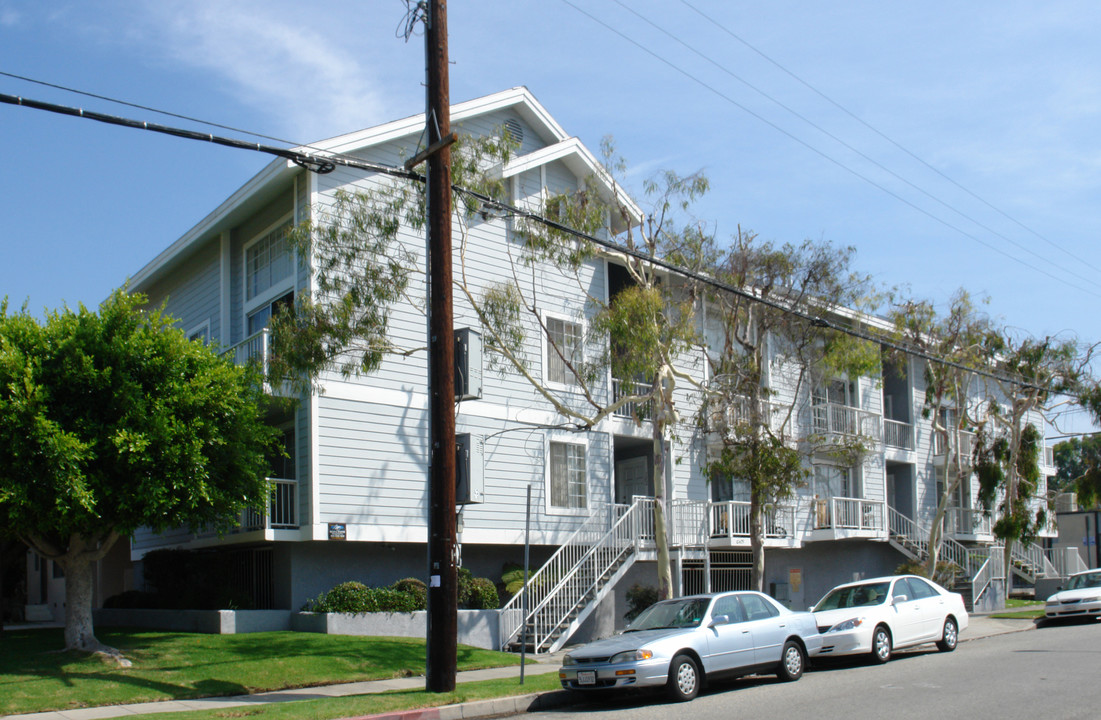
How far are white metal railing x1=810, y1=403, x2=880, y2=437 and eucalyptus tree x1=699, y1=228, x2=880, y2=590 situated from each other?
5.82 metres

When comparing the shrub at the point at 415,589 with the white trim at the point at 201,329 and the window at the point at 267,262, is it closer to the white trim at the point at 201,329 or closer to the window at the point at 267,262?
the window at the point at 267,262

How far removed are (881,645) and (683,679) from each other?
484cm

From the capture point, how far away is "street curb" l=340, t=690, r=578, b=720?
457 inches

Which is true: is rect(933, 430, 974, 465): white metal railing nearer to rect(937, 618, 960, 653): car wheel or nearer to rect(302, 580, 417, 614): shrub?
rect(937, 618, 960, 653): car wheel

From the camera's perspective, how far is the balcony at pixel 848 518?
27.6m

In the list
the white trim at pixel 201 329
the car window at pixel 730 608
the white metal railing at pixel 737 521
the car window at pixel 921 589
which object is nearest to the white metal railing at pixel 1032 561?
the white metal railing at pixel 737 521

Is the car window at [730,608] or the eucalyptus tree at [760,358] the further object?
the eucalyptus tree at [760,358]

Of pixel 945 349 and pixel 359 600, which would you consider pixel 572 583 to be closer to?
pixel 359 600

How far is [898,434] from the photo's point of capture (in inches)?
1310

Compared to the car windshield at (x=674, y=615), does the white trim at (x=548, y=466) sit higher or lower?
higher

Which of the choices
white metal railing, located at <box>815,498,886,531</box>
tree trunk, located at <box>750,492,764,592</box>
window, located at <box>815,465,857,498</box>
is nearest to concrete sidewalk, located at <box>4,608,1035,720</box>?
tree trunk, located at <box>750,492,764,592</box>

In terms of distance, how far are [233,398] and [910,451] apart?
24009mm

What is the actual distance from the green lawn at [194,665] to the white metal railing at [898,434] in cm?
1908

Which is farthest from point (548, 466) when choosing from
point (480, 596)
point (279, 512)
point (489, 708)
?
point (489, 708)
